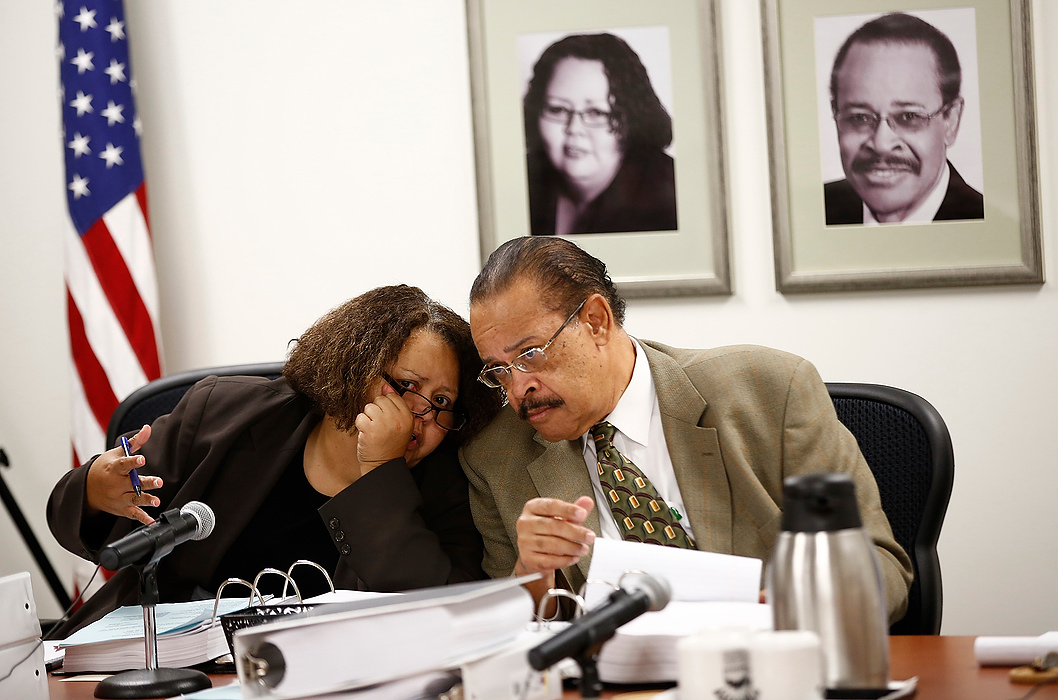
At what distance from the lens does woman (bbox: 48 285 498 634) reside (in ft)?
6.37

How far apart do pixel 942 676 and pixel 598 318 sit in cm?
98

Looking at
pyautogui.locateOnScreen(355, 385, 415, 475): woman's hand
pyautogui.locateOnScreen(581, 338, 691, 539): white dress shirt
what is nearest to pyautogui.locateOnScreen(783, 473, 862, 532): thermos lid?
pyautogui.locateOnScreen(581, 338, 691, 539): white dress shirt

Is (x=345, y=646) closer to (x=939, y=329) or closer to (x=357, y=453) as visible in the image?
(x=357, y=453)

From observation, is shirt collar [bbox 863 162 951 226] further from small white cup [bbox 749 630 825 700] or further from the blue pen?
small white cup [bbox 749 630 825 700]

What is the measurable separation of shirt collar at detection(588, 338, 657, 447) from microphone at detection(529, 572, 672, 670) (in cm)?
83

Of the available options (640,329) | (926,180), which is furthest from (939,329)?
(640,329)

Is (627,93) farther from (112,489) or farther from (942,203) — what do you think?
(112,489)

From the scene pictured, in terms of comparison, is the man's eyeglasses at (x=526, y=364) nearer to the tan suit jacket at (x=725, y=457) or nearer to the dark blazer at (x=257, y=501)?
the tan suit jacket at (x=725, y=457)

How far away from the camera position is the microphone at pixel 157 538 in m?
1.21

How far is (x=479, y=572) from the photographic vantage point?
190cm

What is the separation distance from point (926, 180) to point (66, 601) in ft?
9.38

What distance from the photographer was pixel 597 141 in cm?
294

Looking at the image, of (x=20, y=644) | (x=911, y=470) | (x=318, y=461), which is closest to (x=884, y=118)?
(x=911, y=470)

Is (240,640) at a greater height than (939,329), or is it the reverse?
(939,329)
